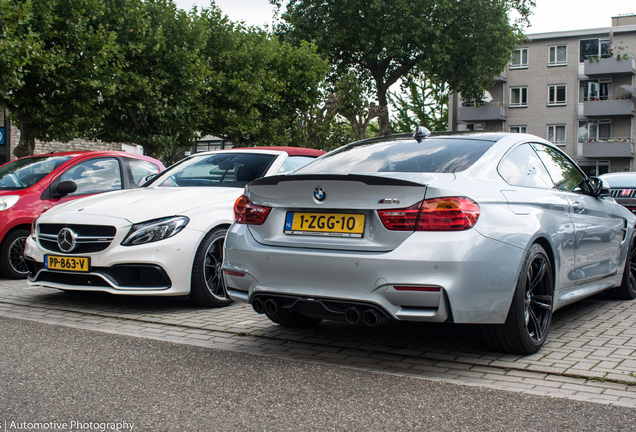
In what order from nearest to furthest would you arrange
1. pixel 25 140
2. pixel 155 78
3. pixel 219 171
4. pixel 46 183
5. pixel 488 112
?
pixel 219 171 → pixel 46 183 → pixel 25 140 → pixel 155 78 → pixel 488 112

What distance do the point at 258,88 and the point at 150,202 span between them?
73.6 feet

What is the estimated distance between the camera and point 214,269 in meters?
6.27

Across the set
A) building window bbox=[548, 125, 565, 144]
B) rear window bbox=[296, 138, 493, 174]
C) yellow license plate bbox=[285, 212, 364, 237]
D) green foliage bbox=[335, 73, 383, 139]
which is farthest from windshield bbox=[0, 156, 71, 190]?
building window bbox=[548, 125, 565, 144]

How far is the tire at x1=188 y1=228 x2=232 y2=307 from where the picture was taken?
239 inches

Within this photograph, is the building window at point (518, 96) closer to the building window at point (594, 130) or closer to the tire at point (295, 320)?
the building window at point (594, 130)

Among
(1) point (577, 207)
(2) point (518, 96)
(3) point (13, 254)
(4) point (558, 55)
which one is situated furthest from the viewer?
(2) point (518, 96)

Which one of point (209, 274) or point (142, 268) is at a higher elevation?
point (142, 268)

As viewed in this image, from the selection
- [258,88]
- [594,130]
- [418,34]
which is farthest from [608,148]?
[258,88]

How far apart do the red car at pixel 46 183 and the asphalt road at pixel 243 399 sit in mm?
3935

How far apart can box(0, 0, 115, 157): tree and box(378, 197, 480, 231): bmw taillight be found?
569 inches

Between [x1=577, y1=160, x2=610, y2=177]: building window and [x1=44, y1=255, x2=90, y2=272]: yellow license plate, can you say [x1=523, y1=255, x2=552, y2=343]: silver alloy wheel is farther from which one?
[x1=577, y1=160, x2=610, y2=177]: building window

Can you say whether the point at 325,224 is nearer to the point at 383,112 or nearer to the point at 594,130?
the point at 383,112

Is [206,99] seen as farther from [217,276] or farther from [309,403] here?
[309,403]

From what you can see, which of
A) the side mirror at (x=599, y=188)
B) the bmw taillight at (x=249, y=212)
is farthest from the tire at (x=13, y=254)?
the side mirror at (x=599, y=188)
